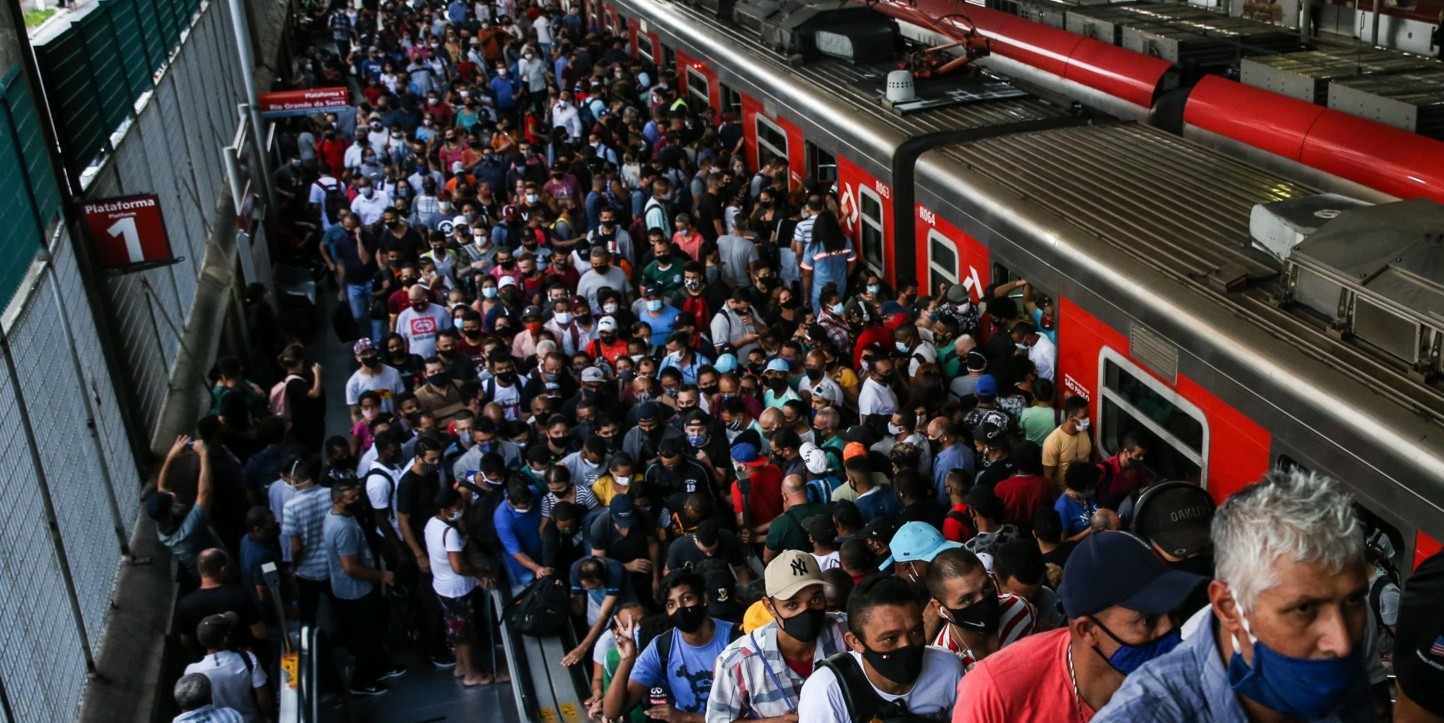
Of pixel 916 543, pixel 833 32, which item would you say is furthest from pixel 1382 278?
pixel 833 32

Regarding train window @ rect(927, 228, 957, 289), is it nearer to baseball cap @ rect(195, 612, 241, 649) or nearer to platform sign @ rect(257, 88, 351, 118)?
baseball cap @ rect(195, 612, 241, 649)

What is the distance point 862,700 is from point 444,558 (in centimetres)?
426

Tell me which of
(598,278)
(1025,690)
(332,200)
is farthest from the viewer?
(332,200)

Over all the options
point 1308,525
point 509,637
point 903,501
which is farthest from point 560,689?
point 1308,525

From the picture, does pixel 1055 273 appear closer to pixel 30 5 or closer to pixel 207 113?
pixel 207 113

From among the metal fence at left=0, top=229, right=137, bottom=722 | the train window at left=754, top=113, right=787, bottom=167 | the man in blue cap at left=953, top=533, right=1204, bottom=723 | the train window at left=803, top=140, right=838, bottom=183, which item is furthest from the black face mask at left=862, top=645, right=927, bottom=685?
the train window at left=754, top=113, right=787, bottom=167

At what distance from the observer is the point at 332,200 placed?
15172 millimetres

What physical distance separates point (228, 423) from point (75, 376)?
1.28 meters

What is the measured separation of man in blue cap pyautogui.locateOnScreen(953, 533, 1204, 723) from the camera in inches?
108

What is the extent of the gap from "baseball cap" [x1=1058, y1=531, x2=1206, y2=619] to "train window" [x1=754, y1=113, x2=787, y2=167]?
10677mm

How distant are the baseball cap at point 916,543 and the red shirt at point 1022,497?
0.89m

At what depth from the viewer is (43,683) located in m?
5.97

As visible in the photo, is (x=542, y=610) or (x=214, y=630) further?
(x=542, y=610)

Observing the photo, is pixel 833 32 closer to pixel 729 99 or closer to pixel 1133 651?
pixel 729 99
